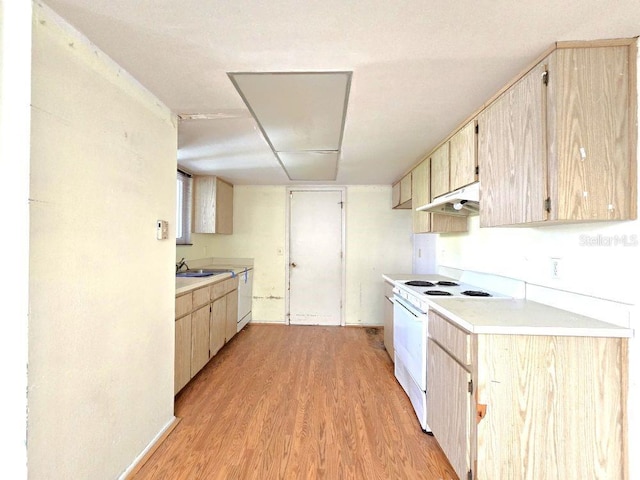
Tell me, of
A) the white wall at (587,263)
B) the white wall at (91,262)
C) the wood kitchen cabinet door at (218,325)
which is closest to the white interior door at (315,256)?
the wood kitchen cabinet door at (218,325)

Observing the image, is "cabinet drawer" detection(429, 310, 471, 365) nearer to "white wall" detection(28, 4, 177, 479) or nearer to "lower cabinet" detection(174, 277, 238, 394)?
"white wall" detection(28, 4, 177, 479)

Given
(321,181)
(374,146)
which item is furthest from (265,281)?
(374,146)

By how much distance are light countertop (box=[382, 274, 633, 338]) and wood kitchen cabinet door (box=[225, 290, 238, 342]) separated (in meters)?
2.30

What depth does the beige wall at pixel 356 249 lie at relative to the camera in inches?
162

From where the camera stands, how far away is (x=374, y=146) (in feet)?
7.90

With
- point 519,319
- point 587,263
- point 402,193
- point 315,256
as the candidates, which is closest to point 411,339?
point 519,319

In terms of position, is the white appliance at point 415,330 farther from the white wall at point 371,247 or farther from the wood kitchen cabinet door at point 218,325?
the wood kitchen cabinet door at point 218,325

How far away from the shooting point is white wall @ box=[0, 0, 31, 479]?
3.02ft

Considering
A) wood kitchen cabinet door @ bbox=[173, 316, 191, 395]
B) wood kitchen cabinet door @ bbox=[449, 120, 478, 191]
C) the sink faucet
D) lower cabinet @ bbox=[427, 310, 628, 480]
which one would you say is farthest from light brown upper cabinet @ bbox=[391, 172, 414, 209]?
the sink faucet

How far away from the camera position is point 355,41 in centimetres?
115

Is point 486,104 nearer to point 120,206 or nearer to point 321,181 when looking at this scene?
point 120,206

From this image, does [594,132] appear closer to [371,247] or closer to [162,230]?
[162,230]

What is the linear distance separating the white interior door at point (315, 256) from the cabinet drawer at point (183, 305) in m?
2.02

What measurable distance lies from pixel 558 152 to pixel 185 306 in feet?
8.07
